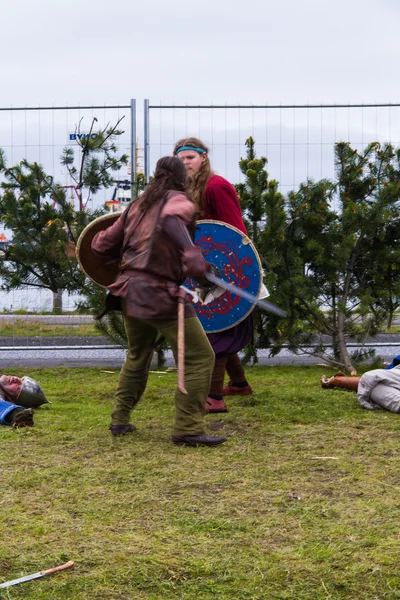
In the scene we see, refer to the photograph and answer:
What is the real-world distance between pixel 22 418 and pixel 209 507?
87.0 inches

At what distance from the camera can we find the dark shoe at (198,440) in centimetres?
525

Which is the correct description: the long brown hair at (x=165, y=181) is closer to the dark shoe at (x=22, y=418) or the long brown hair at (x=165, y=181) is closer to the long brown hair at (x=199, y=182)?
the long brown hair at (x=199, y=182)

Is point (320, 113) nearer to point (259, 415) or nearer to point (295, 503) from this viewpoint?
point (259, 415)

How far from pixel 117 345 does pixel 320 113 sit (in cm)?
304

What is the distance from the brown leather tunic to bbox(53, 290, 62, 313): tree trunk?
3880 mm

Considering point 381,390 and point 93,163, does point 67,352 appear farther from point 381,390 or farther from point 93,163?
point 381,390

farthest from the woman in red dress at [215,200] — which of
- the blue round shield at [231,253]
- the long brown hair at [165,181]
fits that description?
the long brown hair at [165,181]

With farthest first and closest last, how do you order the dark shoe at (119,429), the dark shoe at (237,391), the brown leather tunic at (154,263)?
1. the dark shoe at (237,391)
2. the dark shoe at (119,429)
3. the brown leather tunic at (154,263)

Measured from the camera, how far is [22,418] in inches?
231

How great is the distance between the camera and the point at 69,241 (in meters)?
8.66

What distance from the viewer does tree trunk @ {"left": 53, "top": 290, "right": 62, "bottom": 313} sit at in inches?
356

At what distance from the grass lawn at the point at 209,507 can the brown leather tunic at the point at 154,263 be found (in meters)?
0.78

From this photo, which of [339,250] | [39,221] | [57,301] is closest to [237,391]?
[339,250]

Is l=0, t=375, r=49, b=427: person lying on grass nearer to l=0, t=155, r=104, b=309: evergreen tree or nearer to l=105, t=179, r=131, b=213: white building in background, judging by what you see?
l=0, t=155, r=104, b=309: evergreen tree
